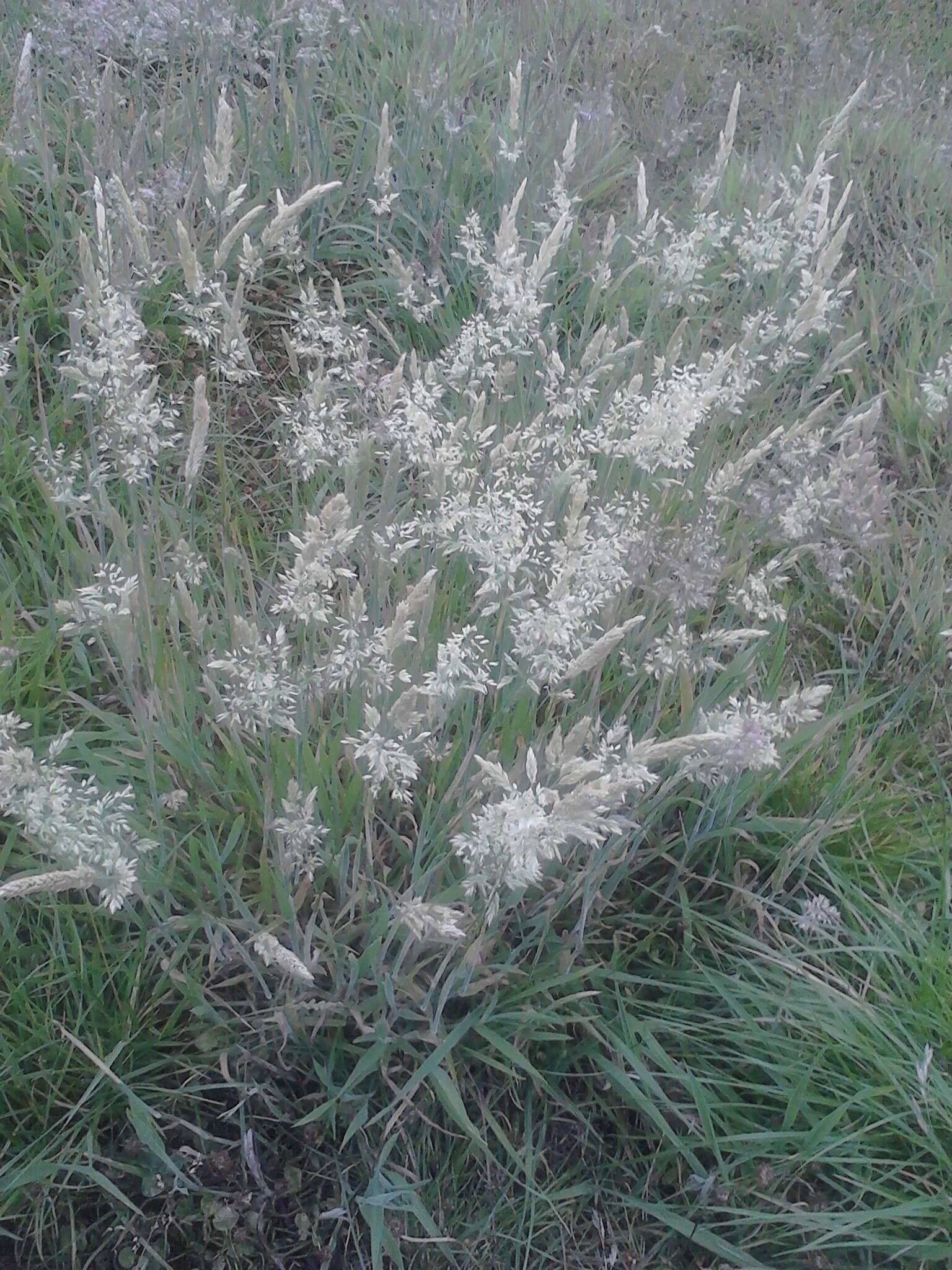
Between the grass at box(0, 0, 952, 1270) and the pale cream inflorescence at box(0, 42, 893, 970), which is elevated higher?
the pale cream inflorescence at box(0, 42, 893, 970)

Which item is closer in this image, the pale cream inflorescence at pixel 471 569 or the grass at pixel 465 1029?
the pale cream inflorescence at pixel 471 569

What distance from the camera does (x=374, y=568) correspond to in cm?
173

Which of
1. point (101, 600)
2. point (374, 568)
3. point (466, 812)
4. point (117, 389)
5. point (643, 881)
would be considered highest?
point (117, 389)

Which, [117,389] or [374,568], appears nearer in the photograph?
[117,389]

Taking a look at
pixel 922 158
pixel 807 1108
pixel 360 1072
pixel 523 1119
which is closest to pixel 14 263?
pixel 360 1072

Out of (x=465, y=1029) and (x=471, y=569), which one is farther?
(x=471, y=569)

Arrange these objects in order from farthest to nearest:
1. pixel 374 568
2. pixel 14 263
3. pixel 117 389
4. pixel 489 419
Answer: pixel 14 263 < pixel 489 419 < pixel 374 568 < pixel 117 389

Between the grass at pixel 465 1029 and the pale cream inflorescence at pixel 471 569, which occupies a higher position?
the pale cream inflorescence at pixel 471 569

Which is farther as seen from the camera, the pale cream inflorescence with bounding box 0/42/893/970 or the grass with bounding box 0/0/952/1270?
the grass with bounding box 0/0/952/1270

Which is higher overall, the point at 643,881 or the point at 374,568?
the point at 374,568

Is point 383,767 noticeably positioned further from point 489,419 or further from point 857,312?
point 857,312

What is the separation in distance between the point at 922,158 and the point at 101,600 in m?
3.60

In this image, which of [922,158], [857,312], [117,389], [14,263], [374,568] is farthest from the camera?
[922,158]

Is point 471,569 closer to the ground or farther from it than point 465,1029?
farther from it
